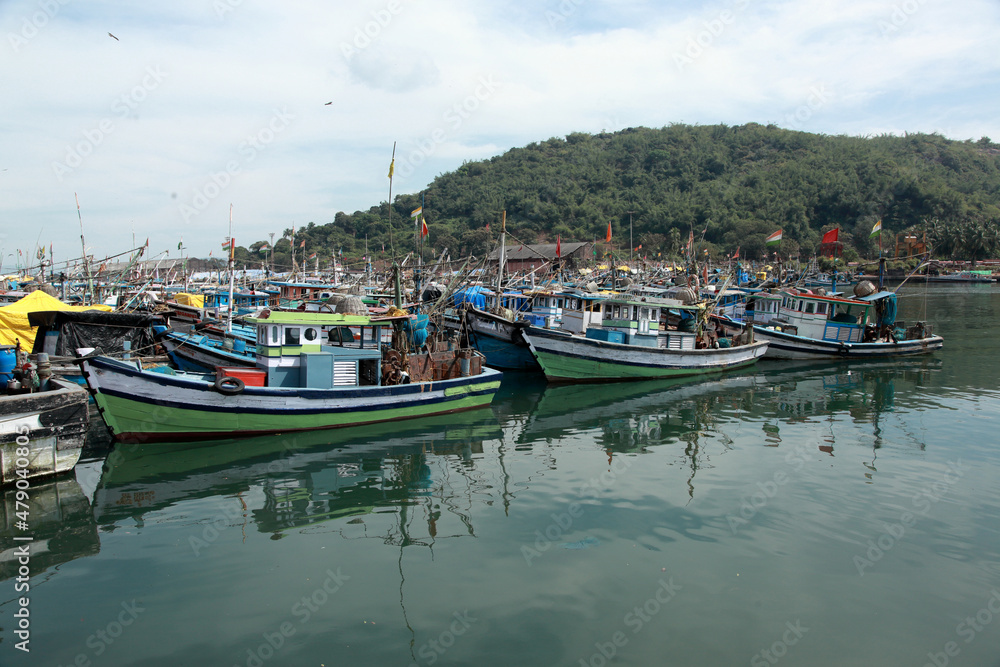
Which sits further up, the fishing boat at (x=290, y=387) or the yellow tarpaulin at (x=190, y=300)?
the yellow tarpaulin at (x=190, y=300)

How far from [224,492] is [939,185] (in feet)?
360

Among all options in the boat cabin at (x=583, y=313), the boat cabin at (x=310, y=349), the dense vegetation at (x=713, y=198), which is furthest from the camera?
the dense vegetation at (x=713, y=198)

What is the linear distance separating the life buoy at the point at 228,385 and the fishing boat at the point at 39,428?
2340 millimetres

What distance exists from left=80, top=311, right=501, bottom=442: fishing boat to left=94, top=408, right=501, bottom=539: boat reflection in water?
15.7 inches

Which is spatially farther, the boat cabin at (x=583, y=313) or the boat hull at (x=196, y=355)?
the boat cabin at (x=583, y=313)

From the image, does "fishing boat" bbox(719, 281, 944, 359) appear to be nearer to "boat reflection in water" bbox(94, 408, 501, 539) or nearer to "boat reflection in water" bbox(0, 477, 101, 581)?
"boat reflection in water" bbox(94, 408, 501, 539)

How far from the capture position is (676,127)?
13638 centimetres

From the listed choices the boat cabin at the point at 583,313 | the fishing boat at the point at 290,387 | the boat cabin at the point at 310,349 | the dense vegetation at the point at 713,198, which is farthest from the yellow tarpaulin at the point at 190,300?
the dense vegetation at the point at 713,198

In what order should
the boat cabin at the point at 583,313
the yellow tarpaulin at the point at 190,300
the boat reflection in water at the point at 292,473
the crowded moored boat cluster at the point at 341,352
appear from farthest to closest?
the yellow tarpaulin at the point at 190,300 < the boat cabin at the point at 583,313 < the crowded moored boat cluster at the point at 341,352 < the boat reflection in water at the point at 292,473

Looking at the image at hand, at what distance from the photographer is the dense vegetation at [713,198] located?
84.0m

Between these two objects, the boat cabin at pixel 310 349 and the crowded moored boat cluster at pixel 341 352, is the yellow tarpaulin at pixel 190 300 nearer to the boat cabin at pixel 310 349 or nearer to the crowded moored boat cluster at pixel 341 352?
the crowded moored boat cluster at pixel 341 352

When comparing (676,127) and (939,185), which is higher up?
(676,127)

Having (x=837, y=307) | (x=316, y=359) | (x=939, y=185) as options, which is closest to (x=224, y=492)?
(x=316, y=359)

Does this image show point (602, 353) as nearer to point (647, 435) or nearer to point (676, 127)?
point (647, 435)
